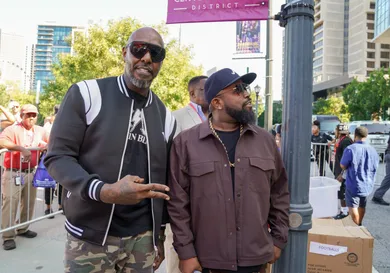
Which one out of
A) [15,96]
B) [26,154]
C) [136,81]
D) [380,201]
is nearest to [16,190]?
[26,154]

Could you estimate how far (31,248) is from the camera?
15.6ft

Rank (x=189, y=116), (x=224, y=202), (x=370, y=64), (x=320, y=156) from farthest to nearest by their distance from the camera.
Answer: (x=370, y=64)
(x=320, y=156)
(x=189, y=116)
(x=224, y=202)

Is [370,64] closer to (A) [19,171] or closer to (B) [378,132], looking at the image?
(B) [378,132]

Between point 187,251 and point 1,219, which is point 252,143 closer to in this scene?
point 187,251

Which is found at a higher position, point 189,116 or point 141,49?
point 141,49

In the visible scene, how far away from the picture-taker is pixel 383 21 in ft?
158

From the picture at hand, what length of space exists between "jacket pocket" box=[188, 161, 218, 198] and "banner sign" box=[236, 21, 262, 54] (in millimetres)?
8949

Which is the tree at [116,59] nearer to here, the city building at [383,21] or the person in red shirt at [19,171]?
the person in red shirt at [19,171]

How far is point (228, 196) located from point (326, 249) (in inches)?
70.8

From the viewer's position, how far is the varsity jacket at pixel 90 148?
183cm

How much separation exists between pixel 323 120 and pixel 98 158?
2780 cm

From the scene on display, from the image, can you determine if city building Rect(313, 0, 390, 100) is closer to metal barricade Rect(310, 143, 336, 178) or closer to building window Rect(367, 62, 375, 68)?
building window Rect(367, 62, 375, 68)

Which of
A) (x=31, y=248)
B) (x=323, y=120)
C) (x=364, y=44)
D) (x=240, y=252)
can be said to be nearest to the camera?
(x=240, y=252)

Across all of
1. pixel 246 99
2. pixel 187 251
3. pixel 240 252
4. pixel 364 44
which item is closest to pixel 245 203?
pixel 240 252
